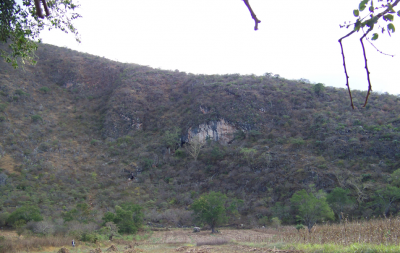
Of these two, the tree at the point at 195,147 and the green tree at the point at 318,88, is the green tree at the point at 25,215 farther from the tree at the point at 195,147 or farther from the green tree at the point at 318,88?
the green tree at the point at 318,88

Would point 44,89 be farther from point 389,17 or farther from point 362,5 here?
point 389,17

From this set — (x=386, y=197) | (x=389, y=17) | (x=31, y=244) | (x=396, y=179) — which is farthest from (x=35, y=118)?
(x=389, y=17)

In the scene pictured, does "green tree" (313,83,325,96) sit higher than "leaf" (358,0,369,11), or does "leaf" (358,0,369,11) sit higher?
"green tree" (313,83,325,96)

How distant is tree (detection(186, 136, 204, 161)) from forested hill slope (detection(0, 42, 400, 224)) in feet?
1.66

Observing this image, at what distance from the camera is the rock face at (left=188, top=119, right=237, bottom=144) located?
3722 cm

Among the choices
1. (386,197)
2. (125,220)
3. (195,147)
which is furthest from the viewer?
(195,147)

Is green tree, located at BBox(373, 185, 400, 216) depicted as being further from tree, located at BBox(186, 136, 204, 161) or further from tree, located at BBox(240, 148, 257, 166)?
tree, located at BBox(186, 136, 204, 161)

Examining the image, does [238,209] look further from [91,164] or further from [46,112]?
[46,112]

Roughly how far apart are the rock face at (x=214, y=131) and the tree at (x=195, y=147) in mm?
1067

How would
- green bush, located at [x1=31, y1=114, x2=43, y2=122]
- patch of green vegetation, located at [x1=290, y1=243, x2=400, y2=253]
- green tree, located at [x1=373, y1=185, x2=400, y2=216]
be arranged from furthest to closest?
1. green bush, located at [x1=31, y1=114, x2=43, y2=122]
2. green tree, located at [x1=373, y1=185, x2=400, y2=216]
3. patch of green vegetation, located at [x1=290, y1=243, x2=400, y2=253]

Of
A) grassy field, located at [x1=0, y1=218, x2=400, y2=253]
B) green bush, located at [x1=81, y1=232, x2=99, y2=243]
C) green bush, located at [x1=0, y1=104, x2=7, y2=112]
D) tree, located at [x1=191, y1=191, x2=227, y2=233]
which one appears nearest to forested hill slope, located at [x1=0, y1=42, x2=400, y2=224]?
green bush, located at [x1=0, y1=104, x2=7, y2=112]

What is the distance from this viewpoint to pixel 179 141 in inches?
1499

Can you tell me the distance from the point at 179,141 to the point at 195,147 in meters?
4.22

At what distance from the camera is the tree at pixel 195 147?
34.7 meters
